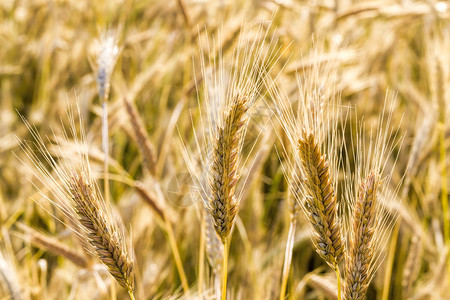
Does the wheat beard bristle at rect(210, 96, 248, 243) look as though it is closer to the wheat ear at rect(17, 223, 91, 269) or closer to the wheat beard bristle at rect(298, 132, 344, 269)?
the wheat beard bristle at rect(298, 132, 344, 269)

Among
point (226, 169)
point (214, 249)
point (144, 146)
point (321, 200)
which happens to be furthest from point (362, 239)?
point (144, 146)

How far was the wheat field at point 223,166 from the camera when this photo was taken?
768 millimetres

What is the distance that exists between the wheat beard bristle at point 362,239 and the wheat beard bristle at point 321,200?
1.3 inches

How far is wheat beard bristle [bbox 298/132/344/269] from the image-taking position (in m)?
0.73

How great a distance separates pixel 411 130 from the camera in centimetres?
231

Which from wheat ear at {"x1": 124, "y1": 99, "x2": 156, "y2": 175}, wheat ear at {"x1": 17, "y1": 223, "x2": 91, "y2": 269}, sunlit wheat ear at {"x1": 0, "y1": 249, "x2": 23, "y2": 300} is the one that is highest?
wheat ear at {"x1": 124, "y1": 99, "x2": 156, "y2": 175}

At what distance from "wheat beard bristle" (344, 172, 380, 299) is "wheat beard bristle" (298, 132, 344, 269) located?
32mm

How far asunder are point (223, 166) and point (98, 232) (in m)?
0.23

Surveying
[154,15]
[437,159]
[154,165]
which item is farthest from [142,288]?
[154,15]

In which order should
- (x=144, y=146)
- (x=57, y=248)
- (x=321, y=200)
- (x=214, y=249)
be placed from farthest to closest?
1. (x=144, y=146)
2. (x=57, y=248)
3. (x=214, y=249)
4. (x=321, y=200)

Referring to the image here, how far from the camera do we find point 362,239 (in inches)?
30.0

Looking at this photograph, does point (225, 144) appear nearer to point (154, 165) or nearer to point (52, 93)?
point (154, 165)

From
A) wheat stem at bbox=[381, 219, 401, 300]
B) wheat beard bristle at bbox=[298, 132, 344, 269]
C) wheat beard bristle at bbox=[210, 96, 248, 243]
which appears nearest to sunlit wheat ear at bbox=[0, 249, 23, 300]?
wheat beard bristle at bbox=[210, 96, 248, 243]

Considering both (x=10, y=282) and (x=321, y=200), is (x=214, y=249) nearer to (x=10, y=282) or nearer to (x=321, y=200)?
(x=321, y=200)
